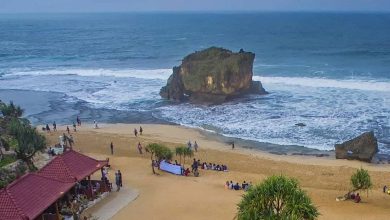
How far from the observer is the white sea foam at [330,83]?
197ft

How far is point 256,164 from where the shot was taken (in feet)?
113

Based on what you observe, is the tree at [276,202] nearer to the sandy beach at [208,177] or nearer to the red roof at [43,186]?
the sandy beach at [208,177]

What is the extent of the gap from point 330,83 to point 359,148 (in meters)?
29.6

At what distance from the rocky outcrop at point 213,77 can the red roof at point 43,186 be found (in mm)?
27855

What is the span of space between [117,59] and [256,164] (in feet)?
214

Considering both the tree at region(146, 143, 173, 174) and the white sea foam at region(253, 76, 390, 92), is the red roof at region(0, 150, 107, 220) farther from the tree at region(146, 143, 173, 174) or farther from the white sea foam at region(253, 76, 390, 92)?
the white sea foam at region(253, 76, 390, 92)

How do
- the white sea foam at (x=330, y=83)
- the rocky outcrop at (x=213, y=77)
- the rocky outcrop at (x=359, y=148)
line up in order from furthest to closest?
1. the white sea foam at (x=330, y=83)
2. the rocky outcrop at (x=213, y=77)
3. the rocky outcrop at (x=359, y=148)

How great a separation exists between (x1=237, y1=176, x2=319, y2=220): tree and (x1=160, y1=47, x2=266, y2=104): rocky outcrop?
36.1m

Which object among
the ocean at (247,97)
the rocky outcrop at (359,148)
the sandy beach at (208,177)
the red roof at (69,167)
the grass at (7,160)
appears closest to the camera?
the red roof at (69,167)

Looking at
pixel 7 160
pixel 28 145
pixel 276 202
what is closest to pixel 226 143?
pixel 28 145

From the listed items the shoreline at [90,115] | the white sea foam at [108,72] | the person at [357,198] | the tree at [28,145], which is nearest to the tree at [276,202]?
the person at [357,198]

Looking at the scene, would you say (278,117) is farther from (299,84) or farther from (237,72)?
(299,84)

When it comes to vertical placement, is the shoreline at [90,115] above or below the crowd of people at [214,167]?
above

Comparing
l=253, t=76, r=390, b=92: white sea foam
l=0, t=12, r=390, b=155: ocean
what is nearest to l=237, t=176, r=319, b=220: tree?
l=0, t=12, r=390, b=155: ocean
